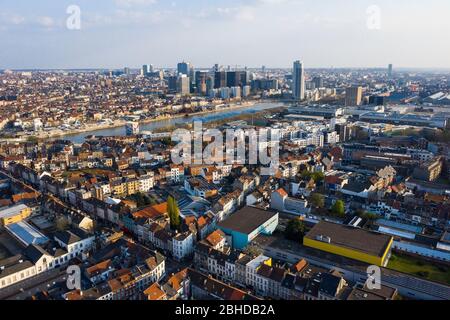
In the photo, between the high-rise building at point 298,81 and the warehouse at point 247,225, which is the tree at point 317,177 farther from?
the high-rise building at point 298,81

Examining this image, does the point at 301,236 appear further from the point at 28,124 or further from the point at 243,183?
the point at 28,124

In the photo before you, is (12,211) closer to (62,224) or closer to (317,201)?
(62,224)

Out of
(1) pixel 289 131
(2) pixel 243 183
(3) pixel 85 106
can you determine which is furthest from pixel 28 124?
(2) pixel 243 183

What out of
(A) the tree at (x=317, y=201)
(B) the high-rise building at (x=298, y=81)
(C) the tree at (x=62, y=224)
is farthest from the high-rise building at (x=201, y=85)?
(C) the tree at (x=62, y=224)

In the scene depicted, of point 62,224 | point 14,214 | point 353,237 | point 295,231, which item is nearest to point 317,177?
point 295,231

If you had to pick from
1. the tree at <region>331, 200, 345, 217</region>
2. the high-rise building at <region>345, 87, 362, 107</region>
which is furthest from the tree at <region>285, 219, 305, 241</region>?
the high-rise building at <region>345, 87, 362, 107</region>

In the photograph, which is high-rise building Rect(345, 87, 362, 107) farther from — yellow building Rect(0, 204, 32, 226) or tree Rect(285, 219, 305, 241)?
yellow building Rect(0, 204, 32, 226)
